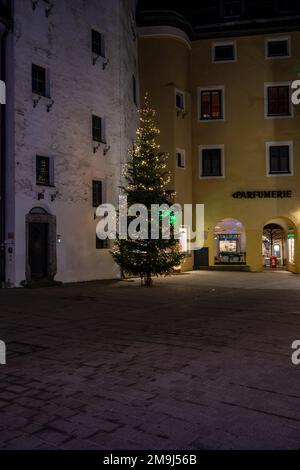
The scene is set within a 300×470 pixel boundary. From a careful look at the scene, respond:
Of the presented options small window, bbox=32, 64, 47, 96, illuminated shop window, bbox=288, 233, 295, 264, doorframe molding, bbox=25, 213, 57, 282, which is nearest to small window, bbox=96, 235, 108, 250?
doorframe molding, bbox=25, 213, 57, 282

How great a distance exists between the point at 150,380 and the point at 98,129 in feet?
62.1

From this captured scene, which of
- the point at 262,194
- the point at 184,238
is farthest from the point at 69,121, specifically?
the point at 262,194

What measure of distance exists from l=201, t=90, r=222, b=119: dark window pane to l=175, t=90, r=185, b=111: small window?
1515 millimetres

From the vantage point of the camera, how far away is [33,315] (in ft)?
37.0

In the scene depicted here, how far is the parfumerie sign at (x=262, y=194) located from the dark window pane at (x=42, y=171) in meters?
12.4

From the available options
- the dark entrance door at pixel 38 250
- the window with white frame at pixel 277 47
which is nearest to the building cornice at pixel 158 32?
the window with white frame at pixel 277 47

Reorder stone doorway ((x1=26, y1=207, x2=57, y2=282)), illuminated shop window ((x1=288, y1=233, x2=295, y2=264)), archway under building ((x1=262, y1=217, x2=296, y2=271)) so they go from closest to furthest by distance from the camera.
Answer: stone doorway ((x1=26, y1=207, x2=57, y2=282))
illuminated shop window ((x1=288, y1=233, x2=295, y2=264))
archway under building ((x1=262, y1=217, x2=296, y2=271))

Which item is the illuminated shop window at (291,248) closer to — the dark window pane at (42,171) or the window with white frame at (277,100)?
the window with white frame at (277,100)

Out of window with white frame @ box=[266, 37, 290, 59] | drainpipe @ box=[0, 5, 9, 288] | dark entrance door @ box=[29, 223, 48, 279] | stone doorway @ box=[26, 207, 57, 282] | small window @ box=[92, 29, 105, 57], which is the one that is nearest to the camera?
drainpipe @ box=[0, 5, 9, 288]

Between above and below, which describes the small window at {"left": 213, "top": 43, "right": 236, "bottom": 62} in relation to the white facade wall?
above

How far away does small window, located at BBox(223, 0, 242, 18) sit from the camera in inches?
1143

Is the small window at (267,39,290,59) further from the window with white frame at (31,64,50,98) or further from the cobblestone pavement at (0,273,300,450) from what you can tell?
the cobblestone pavement at (0,273,300,450)

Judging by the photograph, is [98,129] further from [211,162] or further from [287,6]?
[287,6]
